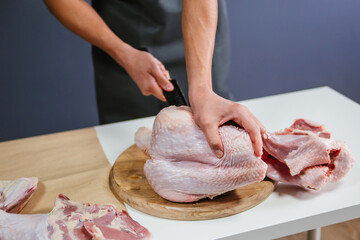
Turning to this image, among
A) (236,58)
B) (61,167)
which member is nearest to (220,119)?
(61,167)

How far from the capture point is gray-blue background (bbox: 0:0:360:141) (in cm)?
264

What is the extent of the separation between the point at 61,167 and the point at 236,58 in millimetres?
2068

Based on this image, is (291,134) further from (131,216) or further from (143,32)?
(143,32)

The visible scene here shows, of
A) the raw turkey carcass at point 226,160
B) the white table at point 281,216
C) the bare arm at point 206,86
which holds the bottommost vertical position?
the white table at point 281,216

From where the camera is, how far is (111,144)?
151 cm

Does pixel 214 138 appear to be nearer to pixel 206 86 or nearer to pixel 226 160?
pixel 226 160

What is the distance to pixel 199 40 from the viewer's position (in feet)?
4.63

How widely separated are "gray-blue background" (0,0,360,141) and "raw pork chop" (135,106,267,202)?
1771 millimetres

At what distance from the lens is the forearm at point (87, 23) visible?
5.32ft

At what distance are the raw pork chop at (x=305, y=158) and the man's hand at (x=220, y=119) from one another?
86 mm

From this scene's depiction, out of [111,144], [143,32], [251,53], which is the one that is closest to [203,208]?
[111,144]

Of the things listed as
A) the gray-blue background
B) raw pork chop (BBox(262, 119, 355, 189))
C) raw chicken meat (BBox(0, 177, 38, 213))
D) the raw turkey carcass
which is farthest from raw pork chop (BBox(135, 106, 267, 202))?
the gray-blue background

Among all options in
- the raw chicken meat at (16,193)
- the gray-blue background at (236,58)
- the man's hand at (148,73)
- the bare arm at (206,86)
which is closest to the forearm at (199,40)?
the bare arm at (206,86)

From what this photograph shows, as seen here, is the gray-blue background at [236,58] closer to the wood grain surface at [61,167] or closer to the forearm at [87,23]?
the forearm at [87,23]
